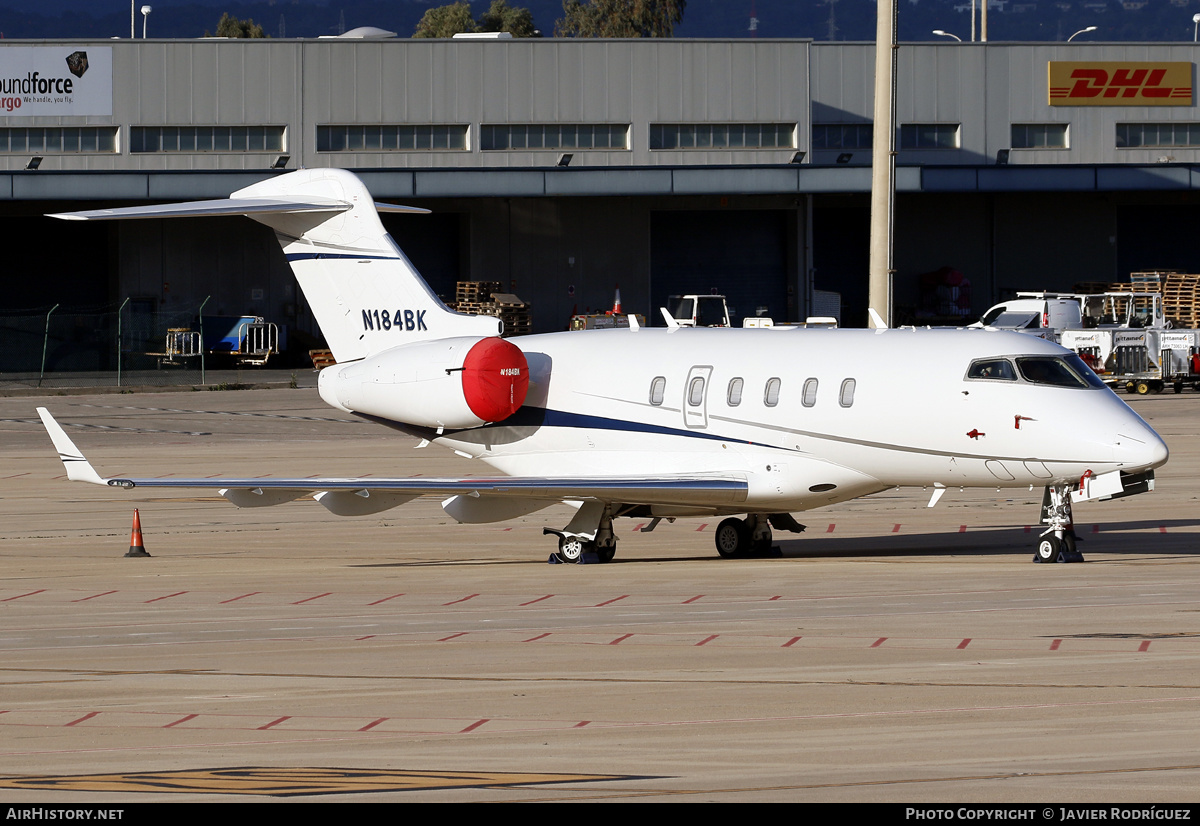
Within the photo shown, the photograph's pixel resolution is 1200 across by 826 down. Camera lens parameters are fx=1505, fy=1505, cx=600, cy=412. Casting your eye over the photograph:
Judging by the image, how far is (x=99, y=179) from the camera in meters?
60.4

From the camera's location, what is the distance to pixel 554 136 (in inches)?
2586

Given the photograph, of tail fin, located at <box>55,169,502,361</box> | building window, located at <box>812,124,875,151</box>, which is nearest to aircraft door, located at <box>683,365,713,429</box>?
tail fin, located at <box>55,169,502,361</box>

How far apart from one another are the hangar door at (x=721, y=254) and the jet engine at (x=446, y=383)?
47.9 metres

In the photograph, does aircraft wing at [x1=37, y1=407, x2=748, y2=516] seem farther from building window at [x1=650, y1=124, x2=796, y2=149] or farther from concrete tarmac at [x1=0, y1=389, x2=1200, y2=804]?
building window at [x1=650, y1=124, x2=796, y2=149]

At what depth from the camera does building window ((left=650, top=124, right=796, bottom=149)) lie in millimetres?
66188

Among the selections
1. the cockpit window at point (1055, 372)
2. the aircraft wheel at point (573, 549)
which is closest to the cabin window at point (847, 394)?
the cockpit window at point (1055, 372)

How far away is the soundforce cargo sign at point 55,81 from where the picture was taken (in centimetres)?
6259

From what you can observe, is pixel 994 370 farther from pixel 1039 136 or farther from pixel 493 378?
pixel 1039 136

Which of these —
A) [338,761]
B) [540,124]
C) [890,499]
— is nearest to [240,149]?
[540,124]

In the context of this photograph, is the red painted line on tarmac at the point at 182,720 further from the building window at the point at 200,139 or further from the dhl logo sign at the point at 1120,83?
the dhl logo sign at the point at 1120,83

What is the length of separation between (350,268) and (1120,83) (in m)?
56.8

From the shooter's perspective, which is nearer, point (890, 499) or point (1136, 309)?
point (890, 499)

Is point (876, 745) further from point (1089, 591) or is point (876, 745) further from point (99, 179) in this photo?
point (99, 179)
